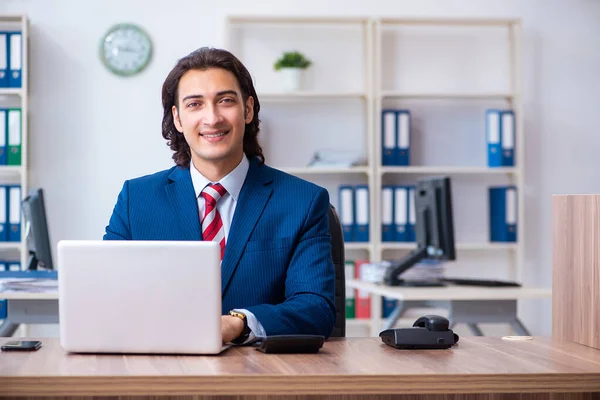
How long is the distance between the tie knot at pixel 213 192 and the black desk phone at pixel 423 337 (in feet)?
2.07

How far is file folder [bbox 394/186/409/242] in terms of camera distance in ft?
16.4

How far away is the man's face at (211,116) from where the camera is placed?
2.12 m

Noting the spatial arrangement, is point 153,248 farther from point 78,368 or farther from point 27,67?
point 27,67

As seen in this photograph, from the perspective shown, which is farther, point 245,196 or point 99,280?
point 245,196

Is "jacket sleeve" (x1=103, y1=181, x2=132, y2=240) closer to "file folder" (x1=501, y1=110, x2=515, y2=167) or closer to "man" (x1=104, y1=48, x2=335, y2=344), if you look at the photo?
"man" (x1=104, y1=48, x2=335, y2=344)

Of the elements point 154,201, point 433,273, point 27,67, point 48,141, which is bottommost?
point 433,273

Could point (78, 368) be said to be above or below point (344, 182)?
below

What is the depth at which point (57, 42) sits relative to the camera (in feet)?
16.8

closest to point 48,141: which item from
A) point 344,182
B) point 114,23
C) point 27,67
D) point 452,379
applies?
point 27,67

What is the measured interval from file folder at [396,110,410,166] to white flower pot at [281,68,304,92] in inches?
24.1

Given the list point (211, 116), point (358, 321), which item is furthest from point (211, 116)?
point (358, 321)

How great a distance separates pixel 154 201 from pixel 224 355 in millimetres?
690

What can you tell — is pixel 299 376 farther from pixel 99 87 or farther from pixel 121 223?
pixel 99 87

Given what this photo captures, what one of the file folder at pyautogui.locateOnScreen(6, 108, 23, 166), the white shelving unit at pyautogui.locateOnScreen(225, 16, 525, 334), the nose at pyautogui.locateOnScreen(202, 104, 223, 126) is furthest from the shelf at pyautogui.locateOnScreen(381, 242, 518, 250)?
the nose at pyautogui.locateOnScreen(202, 104, 223, 126)
